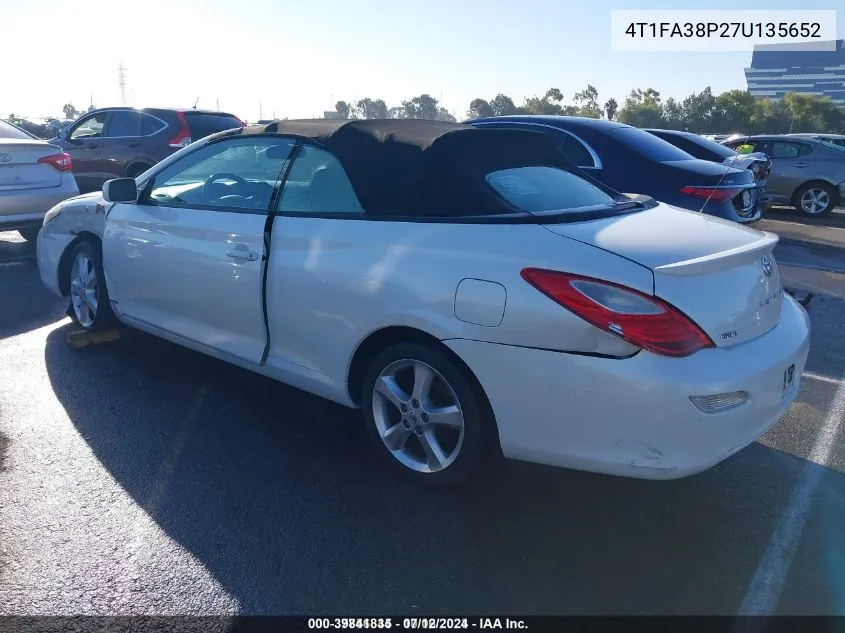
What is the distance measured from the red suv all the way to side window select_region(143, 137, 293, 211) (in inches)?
266

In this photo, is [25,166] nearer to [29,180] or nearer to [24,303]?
[29,180]

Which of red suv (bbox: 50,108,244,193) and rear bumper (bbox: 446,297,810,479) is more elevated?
red suv (bbox: 50,108,244,193)

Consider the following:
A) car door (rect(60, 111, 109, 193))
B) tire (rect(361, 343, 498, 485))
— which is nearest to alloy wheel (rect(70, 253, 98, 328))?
tire (rect(361, 343, 498, 485))

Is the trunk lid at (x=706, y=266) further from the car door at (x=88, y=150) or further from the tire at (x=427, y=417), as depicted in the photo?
the car door at (x=88, y=150)

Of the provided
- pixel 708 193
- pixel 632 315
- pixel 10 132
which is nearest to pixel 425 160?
pixel 632 315

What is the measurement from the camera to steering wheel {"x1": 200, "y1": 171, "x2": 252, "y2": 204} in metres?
4.03

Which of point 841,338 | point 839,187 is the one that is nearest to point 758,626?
point 841,338

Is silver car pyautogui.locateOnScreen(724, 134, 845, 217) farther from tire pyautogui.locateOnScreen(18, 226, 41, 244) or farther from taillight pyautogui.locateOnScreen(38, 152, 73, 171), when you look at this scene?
tire pyautogui.locateOnScreen(18, 226, 41, 244)

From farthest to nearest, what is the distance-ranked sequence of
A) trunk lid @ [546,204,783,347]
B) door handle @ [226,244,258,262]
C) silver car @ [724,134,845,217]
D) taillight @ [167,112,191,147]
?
silver car @ [724,134,845,217] → taillight @ [167,112,191,147] → door handle @ [226,244,258,262] → trunk lid @ [546,204,783,347]

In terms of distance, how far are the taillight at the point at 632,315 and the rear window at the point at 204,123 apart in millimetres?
9458

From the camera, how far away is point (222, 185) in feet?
13.9

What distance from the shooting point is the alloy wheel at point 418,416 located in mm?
3104

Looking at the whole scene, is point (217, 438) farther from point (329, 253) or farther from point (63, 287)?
point (63, 287)

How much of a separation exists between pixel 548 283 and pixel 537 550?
1.05 meters
